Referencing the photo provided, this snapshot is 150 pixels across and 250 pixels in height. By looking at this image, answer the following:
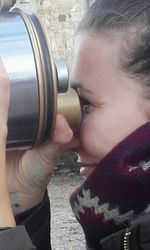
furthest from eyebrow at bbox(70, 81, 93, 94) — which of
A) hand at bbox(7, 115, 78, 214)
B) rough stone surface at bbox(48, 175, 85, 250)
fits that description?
rough stone surface at bbox(48, 175, 85, 250)

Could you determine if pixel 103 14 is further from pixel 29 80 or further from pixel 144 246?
pixel 144 246

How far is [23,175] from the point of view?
1.16m

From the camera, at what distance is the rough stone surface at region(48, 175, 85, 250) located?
10.2ft

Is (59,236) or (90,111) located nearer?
(90,111)

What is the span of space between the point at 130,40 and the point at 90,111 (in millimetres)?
121

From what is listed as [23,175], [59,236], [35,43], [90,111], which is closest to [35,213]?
[23,175]

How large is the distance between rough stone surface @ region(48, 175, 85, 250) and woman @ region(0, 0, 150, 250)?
2.02 metres

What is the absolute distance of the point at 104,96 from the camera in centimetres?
97

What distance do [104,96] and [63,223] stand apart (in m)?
2.49

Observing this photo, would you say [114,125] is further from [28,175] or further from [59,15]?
[59,15]

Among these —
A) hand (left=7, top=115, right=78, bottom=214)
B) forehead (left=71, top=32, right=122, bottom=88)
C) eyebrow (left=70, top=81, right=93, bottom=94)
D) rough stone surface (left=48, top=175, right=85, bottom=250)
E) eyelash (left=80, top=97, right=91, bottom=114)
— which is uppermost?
forehead (left=71, top=32, right=122, bottom=88)

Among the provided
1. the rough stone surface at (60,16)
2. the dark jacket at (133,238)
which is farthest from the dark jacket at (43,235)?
the rough stone surface at (60,16)

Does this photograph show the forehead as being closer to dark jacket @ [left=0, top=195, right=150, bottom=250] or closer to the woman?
the woman

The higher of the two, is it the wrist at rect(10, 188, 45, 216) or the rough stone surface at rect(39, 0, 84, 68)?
the wrist at rect(10, 188, 45, 216)
